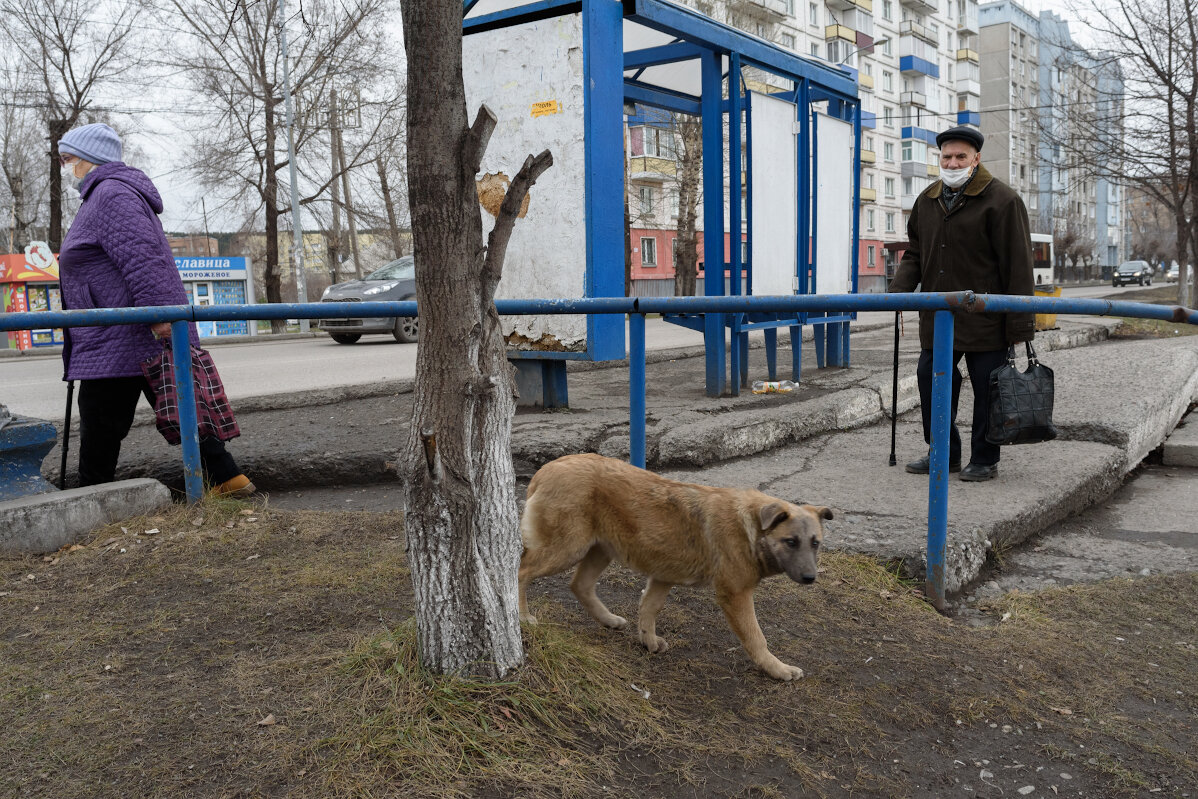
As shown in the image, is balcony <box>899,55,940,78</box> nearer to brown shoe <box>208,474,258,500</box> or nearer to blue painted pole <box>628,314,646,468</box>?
blue painted pole <box>628,314,646,468</box>

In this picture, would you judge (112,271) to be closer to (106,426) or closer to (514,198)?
(106,426)

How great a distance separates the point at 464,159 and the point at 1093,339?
12.5 meters

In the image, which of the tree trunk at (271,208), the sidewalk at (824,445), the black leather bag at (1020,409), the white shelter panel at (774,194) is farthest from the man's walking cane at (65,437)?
the tree trunk at (271,208)

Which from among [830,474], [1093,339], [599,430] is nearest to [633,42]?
[599,430]

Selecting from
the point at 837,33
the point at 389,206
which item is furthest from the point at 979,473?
the point at 837,33

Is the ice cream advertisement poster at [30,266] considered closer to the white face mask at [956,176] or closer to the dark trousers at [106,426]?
the dark trousers at [106,426]

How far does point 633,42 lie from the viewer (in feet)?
26.3

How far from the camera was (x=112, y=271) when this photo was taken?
447 centimetres

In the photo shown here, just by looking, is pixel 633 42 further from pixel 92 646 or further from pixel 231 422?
pixel 92 646

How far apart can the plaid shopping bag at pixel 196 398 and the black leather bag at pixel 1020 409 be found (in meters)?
3.80

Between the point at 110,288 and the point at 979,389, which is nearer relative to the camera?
the point at 110,288

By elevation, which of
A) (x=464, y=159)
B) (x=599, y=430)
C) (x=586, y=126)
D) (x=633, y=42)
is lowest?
(x=599, y=430)

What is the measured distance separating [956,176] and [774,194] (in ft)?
10.3

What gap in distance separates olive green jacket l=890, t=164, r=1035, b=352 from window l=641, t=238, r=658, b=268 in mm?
39872
